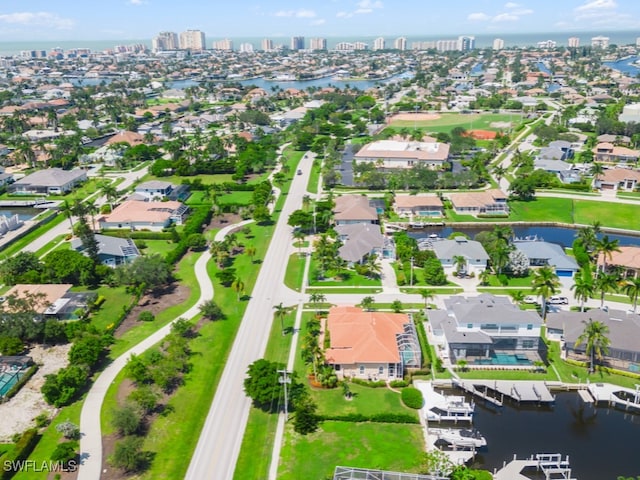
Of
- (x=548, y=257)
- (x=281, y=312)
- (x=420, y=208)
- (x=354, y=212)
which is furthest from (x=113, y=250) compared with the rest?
(x=548, y=257)

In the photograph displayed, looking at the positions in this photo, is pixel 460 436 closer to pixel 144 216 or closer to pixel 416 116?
pixel 144 216

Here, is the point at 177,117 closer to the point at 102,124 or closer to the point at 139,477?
the point at 102,124

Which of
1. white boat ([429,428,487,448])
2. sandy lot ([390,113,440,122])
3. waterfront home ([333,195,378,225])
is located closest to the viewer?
white boat ([429,428,487,448])

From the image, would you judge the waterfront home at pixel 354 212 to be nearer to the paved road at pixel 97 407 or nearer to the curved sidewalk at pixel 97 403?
the curved sidewalk at pixel 97 403

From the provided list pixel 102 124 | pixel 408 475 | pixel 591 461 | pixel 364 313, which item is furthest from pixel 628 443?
pixel 102 124

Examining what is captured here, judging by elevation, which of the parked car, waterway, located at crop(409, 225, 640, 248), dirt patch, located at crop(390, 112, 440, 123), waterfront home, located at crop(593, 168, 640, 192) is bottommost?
the parked car

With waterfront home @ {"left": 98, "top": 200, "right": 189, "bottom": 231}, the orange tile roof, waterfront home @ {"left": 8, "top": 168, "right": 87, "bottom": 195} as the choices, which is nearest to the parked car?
the orange tile roof

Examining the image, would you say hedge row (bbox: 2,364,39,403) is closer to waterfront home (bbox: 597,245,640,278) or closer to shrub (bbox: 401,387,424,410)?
shrub (bbox: 401,387,424,410)
